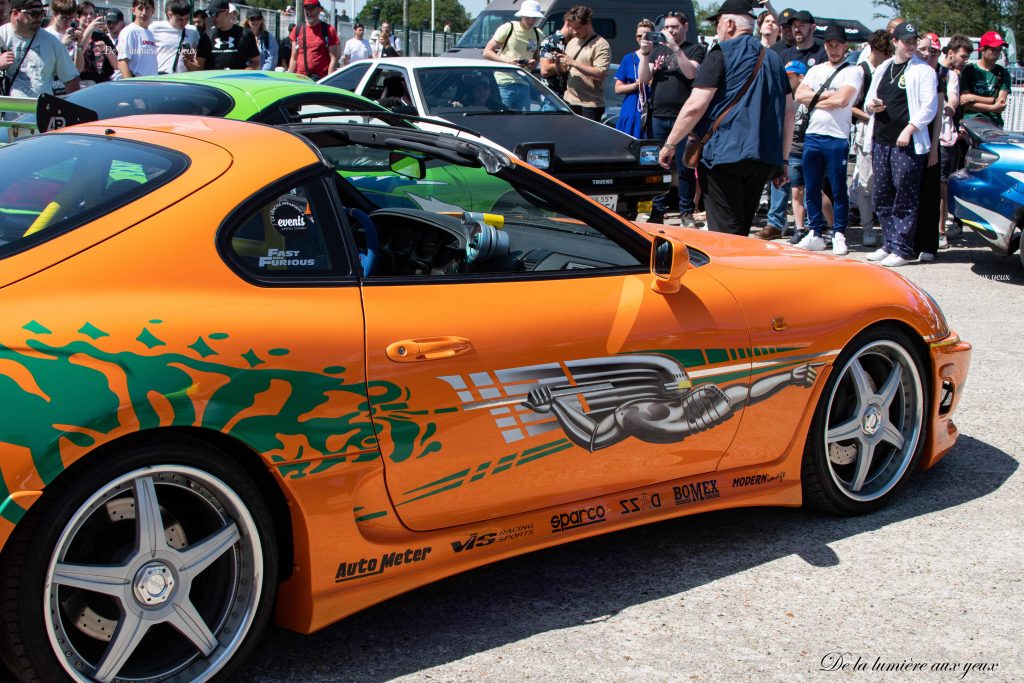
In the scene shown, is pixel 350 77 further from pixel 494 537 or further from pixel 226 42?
pixel 494 537

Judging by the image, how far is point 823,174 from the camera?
988 cm

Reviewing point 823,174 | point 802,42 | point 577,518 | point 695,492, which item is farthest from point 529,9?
point 577,518

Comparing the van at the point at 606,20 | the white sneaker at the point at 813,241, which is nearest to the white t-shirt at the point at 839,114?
the white sneaker at the point at 813,241

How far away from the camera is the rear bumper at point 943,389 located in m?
4.35

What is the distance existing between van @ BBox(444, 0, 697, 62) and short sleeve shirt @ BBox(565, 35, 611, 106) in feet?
21.6

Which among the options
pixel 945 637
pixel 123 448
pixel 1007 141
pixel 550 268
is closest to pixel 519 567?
pixel 550 268

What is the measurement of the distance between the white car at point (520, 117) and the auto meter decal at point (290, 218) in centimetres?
631

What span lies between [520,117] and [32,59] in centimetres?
393

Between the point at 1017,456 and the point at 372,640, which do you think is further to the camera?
the point at 1017,456

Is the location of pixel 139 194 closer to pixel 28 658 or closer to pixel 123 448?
pixel 123 448

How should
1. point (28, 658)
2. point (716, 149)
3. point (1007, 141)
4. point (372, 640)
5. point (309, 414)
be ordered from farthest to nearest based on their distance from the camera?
point (1007, 141) → point (716, 149) → point (372, 640) → point (309, 414) → point (28, 658)

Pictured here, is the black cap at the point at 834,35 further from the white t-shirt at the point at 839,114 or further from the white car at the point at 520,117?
the white car at the point at 520,117

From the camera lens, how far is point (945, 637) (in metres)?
3.37

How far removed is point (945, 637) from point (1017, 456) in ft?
6.20
